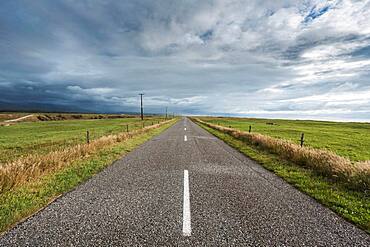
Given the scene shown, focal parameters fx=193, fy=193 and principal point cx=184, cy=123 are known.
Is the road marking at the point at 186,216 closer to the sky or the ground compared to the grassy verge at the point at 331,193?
closer to the sky

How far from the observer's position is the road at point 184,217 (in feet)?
9.96

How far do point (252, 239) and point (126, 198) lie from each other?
2894mm

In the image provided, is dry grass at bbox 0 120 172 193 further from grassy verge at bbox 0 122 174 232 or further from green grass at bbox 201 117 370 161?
green grass at bbox 201 117 370 161

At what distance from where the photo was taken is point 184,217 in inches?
145

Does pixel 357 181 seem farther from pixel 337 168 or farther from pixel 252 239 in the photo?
pixel 252 239

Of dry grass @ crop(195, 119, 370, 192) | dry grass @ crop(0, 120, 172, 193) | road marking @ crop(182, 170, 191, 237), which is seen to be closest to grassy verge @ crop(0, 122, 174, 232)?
dry grass @ crop(0, 120, 172, 193)

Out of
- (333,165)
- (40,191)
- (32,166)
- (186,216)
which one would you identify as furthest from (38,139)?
(333,165)

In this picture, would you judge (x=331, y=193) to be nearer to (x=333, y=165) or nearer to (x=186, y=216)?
(x=333, y=165)

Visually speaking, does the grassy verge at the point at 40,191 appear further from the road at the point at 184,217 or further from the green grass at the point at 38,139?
the green grass at the point at 38,139

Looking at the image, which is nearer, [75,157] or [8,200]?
[8,200]

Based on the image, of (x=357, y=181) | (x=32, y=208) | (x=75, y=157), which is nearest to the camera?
(x=32, y=208)

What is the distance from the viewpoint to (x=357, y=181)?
5.67 meters

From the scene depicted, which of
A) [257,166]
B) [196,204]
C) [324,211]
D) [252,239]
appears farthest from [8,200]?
[257,166]

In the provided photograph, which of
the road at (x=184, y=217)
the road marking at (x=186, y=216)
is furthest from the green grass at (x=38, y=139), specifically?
the road marking at (x=186, y=216)
